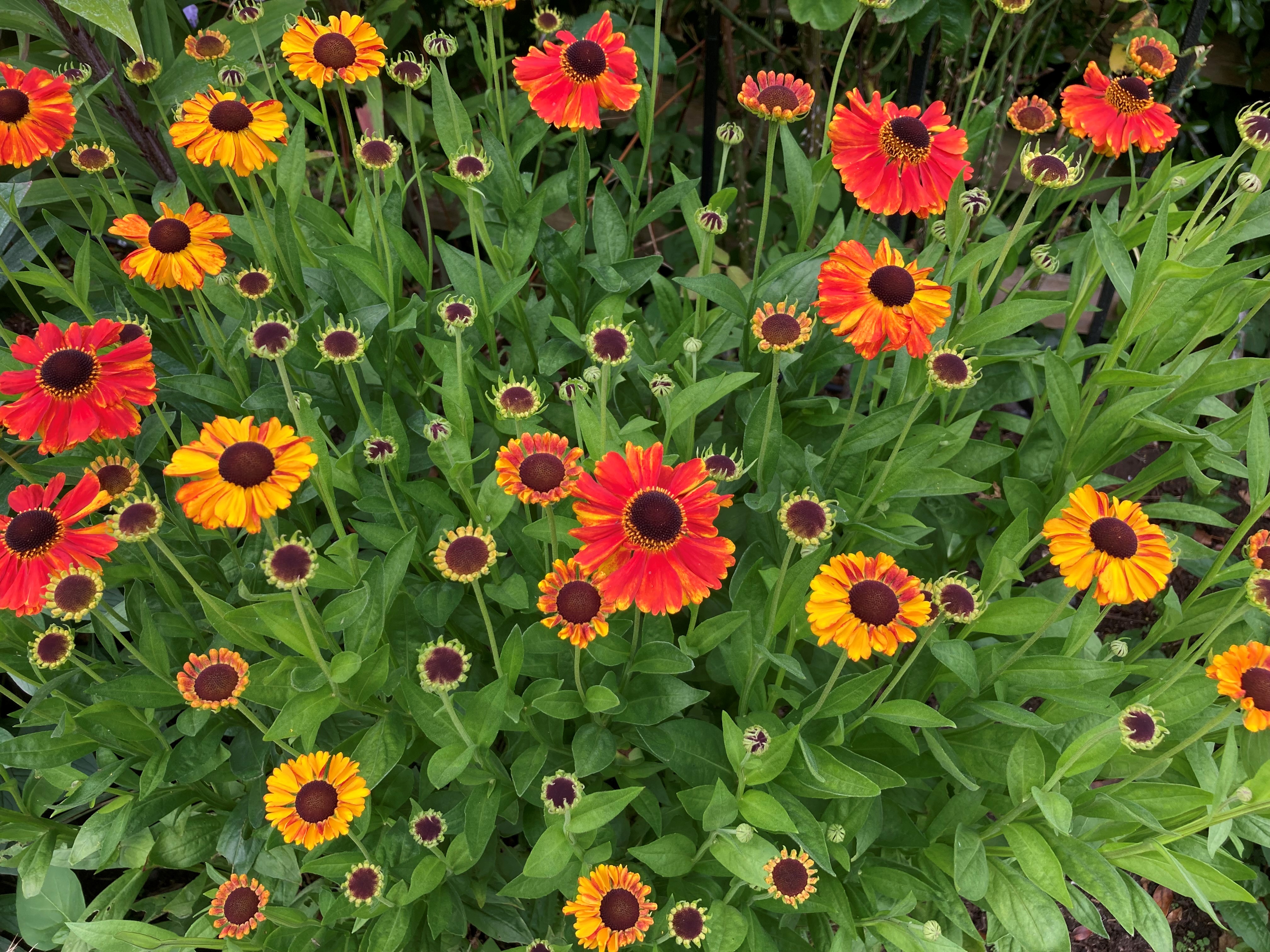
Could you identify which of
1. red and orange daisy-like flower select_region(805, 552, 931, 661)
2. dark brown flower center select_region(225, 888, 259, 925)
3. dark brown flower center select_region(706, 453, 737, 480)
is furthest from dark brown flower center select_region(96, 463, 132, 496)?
red and orange daisy-like flower select_region(805, 552, 931, 661)

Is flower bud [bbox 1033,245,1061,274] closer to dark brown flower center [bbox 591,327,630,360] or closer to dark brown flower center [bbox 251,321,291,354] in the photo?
dark brown flower center [bbox 591,327,630,360]

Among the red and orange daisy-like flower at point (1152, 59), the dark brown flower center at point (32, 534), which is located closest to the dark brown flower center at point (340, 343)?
the dark brown flower center at point (32, 534)

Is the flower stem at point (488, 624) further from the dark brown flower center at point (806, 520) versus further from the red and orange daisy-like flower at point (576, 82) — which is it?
the red and orange daisy-like flower at point (576, 82)

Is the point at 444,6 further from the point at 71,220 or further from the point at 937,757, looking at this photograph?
the point at 937,757

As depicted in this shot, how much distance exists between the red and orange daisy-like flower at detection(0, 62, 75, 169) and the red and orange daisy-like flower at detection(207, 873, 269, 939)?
1.12 m

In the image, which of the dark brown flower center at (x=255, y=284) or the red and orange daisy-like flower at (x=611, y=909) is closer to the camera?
the red and orange daisy-like flower at (x=611, y=909)

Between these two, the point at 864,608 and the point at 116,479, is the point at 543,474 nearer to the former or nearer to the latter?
the point at 864,608

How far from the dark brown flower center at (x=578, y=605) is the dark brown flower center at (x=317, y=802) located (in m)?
0.38

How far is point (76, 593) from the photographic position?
1.13 metres

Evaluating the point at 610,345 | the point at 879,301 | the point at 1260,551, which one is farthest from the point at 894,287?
the point at 1260,551

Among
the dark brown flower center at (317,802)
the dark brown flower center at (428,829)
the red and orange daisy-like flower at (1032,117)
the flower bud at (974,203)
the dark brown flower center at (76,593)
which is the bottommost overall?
the dark brown flower center at (428,829)

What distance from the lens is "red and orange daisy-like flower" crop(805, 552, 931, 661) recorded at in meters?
1.02

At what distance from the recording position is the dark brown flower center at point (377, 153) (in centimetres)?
137

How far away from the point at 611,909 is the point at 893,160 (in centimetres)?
113
